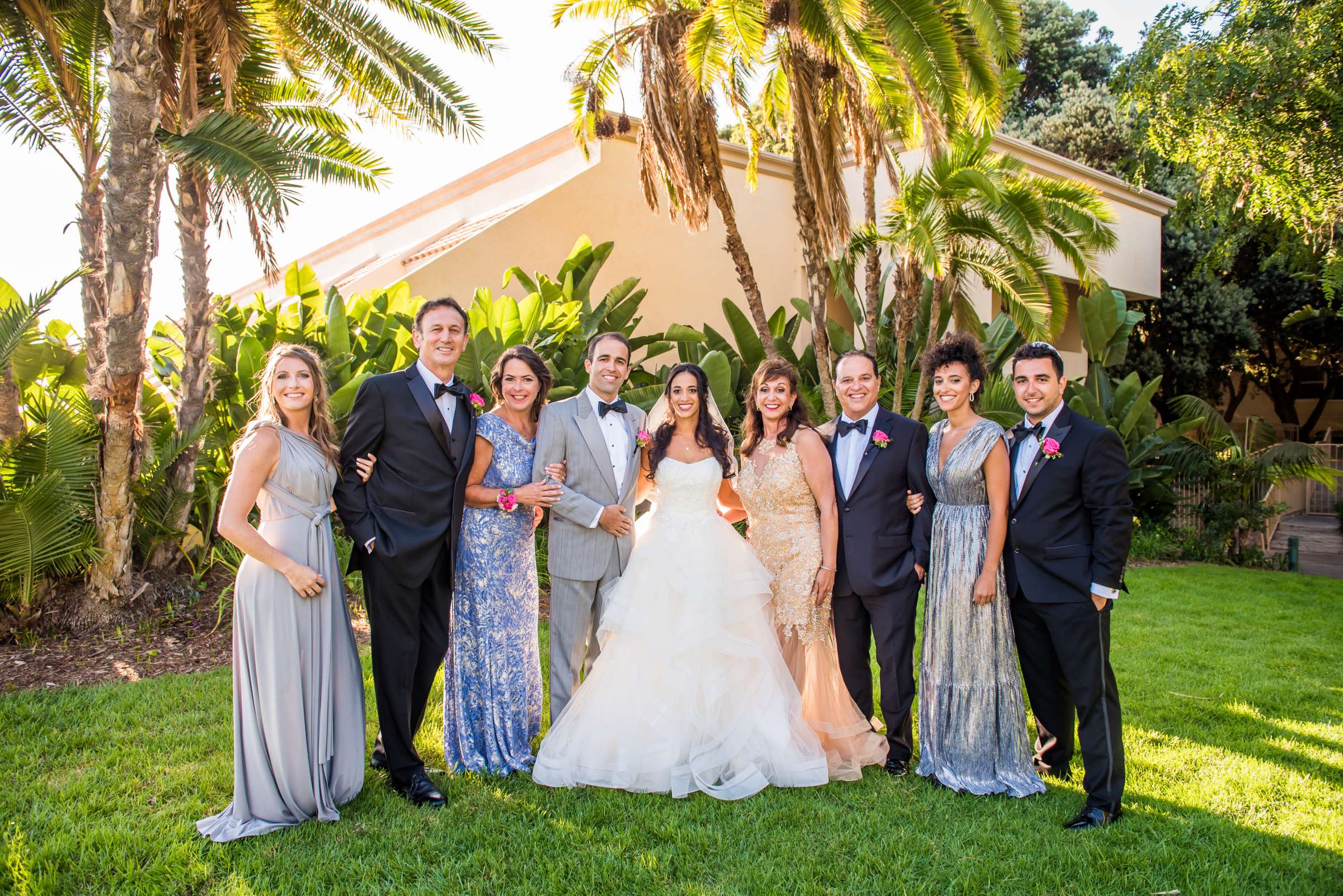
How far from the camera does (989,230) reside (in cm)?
898

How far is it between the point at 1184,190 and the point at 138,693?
17.0m

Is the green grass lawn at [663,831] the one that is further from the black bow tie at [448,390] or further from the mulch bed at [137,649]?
the black bow tie at [448,390]

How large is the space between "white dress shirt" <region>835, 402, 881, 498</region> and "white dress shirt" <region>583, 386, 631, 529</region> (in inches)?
44.8

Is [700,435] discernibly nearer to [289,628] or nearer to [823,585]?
[823,585]

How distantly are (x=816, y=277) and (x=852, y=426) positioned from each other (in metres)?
6.50

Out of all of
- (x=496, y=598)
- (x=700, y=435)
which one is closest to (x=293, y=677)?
(x=496, y=598)

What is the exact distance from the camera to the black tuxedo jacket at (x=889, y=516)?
14.3 ft

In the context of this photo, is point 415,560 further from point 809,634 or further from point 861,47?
point 861,47

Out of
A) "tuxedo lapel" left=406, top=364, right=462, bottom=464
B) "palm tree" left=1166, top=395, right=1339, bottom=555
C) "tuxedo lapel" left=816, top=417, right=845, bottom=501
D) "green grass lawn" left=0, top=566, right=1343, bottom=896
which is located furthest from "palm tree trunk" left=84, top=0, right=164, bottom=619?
"palm tree" left=1166, top=395, right=1339, bottom=555

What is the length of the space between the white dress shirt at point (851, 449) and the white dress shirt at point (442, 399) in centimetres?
201

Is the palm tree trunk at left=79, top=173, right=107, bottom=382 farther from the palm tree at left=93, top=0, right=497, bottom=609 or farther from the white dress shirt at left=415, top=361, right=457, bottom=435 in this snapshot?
the white dress shirt at left=415, top=361, right=457, bottom=435

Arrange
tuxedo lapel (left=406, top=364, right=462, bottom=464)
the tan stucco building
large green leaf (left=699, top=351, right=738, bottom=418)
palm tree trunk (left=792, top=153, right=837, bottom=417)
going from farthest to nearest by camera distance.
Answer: the tan stucco building → palm tree trunk (left=792, top=153, right=837, bottom=417) → large green leaf (left=699, top=351, right=738, bottom=418) → tuxedo lapel (left=406, top=364, right=462, bottom=464)

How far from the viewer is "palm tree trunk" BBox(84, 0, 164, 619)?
634 cm

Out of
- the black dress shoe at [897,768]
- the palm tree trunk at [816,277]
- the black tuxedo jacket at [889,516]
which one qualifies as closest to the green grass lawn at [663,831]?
the black dress shoe at [897,768]
